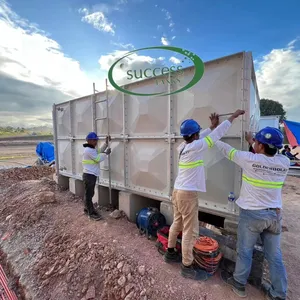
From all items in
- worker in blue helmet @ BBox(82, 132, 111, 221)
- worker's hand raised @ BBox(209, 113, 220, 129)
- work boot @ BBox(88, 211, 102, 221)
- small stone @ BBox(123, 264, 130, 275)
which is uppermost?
worker's hand raised @ BBox(209, 113, 220, 129)

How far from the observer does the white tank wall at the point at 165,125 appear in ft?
9.87

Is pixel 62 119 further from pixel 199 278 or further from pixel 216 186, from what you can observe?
pixel 199 278

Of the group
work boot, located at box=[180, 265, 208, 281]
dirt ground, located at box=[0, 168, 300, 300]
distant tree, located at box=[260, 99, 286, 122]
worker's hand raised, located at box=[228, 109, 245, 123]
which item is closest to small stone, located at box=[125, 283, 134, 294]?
dirt ground, located at box=[0, 168, 300, 300]

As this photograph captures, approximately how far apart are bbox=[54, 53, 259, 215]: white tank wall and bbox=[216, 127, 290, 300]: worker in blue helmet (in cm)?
55

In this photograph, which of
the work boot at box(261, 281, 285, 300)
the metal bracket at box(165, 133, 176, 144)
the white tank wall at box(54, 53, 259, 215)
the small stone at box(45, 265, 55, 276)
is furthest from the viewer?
the metal bracket at box(165, 133, 176, 144)

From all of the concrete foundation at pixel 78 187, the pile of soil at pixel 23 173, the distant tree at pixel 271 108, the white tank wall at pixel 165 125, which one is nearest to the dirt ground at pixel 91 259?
the concrete foundation at pixel 78 187

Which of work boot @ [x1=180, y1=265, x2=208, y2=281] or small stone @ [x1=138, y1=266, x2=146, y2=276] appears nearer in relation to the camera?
work boot @ [x1=180, y1=265, x2=208, y2=281]

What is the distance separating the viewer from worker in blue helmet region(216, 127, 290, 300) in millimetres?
2354

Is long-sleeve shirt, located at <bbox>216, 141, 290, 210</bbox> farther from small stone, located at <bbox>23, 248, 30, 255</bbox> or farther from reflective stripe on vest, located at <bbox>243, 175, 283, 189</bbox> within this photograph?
small stone, located at <bbox>23, 248, 30, 255</bbox>

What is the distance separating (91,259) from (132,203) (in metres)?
1.47

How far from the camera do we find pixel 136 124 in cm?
429

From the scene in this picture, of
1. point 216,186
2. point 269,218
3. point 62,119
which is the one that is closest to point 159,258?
point 216,186

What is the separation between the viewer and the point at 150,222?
375 cm

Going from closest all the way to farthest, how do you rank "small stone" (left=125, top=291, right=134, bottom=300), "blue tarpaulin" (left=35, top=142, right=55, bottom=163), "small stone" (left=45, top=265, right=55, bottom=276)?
"small stone" (left=125, top=291, right=134, bottom=300)
"small stone" (left=45, top=265, right=55, bottom=276)
"blue tarpaulin" (left=35, top=142, right=55, bottom=163)
